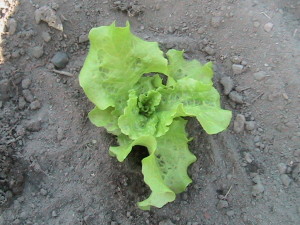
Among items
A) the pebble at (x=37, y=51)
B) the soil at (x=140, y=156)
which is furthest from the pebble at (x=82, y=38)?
the pebble at (x=37, y=51)

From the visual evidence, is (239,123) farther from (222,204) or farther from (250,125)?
(222,204)

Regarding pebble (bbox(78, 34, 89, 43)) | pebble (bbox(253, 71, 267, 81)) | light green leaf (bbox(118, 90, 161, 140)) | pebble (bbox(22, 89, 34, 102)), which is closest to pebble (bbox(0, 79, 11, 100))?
pebble (bbox(22, 89, 34, 102))

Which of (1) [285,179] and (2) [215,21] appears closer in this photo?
(1) [285,179]

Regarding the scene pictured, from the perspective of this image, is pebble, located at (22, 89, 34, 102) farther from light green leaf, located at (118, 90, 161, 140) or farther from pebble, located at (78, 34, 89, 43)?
light green leaf, located at (118, 90, 161, 140)

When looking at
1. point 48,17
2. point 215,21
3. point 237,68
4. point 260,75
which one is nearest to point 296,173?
point 260,75

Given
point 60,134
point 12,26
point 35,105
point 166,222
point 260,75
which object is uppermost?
point 12,26

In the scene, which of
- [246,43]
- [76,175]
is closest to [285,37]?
[246,43]
